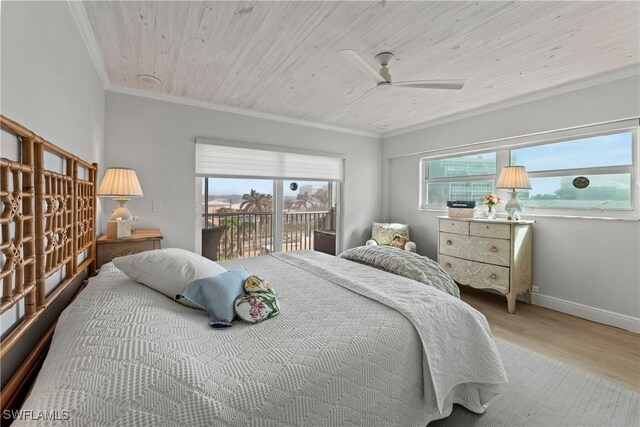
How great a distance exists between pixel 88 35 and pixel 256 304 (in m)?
2.17

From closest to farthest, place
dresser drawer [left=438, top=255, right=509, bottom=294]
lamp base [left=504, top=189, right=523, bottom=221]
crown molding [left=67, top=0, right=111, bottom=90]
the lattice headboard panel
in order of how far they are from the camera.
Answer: the lattice headboard panel < crown molding [left=67, top=0, right=111, bottom=90] < dresser drawer [left=438, top=255, right=509, bottom=294] < lamp base [left=504, top=189, right=523, bottom=221]

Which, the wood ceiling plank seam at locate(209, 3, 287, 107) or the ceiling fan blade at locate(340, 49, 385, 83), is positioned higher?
the wood ceiling plank seam at locate(209, 3, 287, 107)

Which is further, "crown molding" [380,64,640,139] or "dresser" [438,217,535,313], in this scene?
"dresser" [438,217,535,313]

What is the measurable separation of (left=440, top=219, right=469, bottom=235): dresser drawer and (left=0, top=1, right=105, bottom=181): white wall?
12.1ft

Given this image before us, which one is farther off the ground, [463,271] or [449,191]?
[449,191]

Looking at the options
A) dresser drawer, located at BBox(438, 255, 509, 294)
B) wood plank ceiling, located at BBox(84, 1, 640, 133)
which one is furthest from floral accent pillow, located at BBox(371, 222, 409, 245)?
wood plank ceiling, located at BBox(84, 1, 640, 133)

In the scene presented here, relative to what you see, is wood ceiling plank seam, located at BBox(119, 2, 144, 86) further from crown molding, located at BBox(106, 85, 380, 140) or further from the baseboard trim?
the baseboard trim

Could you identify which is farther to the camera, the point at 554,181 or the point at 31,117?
the point at 554,181

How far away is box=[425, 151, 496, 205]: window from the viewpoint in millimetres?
3807

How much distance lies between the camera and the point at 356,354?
3.62 ft

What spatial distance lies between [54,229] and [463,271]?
12.0 feet

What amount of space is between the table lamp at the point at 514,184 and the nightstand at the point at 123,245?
11.9ft

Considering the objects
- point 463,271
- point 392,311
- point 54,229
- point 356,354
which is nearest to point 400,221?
point 463,271

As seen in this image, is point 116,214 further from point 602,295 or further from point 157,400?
point 602,295
